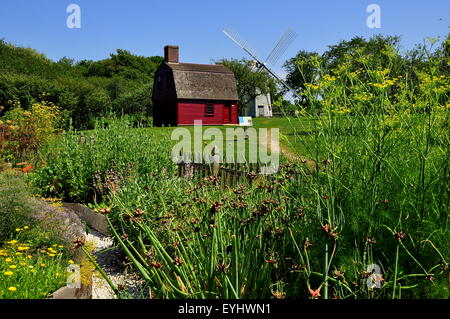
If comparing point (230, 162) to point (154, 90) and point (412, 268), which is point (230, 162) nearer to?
point (412, 268)

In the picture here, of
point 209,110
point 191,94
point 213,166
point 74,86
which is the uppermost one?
point 74,86

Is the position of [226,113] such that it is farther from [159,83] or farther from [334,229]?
[334,229]

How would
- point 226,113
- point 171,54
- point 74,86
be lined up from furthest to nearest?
point 171,54 < point 226,113 < point 74,86

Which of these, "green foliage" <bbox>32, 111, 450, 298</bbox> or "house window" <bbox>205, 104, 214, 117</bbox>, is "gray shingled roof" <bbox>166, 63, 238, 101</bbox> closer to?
"house window" <bbox>205, 104, 214, 117</bbox>

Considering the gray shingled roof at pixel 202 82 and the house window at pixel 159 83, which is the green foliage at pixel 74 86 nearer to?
the house window at pixel 159 83

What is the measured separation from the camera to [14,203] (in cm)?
434

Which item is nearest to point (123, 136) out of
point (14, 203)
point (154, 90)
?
point (14, 203)

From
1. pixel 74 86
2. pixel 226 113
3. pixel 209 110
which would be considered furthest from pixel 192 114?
pixel 74 86

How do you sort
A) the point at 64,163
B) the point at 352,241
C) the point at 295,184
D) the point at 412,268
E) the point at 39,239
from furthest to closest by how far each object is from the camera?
the point at 64,163 → the point at 39,239 → the point at 295,184 → the point at 352,241 → the point at 412,268

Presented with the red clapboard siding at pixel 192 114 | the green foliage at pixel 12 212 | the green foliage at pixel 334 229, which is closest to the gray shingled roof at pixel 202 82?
the red clapboard siding at pixel 192 114

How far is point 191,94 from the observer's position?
33562 millimetres

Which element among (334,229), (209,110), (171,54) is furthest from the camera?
(171,54)

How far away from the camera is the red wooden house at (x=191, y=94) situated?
109 ft
